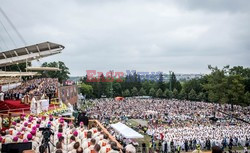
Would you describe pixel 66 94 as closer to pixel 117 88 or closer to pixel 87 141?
pixel 87 141

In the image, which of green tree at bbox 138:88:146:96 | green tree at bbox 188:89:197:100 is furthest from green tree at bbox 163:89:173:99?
green tree at bbox 138:88:146:96

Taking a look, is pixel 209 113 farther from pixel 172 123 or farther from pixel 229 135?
pixel 229 135

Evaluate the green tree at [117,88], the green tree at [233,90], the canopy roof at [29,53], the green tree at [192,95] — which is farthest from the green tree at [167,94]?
the canopy roof at [29,53]

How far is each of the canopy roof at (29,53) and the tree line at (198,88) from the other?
3646 cm

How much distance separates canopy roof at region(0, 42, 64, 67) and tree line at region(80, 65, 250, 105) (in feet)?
120

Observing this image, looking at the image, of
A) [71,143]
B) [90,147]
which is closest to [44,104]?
[71,143]

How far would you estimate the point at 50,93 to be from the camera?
2003 centimetres

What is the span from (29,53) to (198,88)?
60640 millimetres

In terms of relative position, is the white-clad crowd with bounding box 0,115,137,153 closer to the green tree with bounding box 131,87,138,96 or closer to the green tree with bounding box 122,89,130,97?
the green tree with bounding box 122,89,130,97

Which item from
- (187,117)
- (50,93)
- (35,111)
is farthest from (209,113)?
(35,111)

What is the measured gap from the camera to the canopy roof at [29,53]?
17.9 m

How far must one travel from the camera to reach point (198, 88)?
70562 millimetres

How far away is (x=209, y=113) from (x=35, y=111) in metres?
28.1

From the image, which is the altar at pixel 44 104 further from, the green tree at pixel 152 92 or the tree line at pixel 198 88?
the green tree at pixel 152 92
